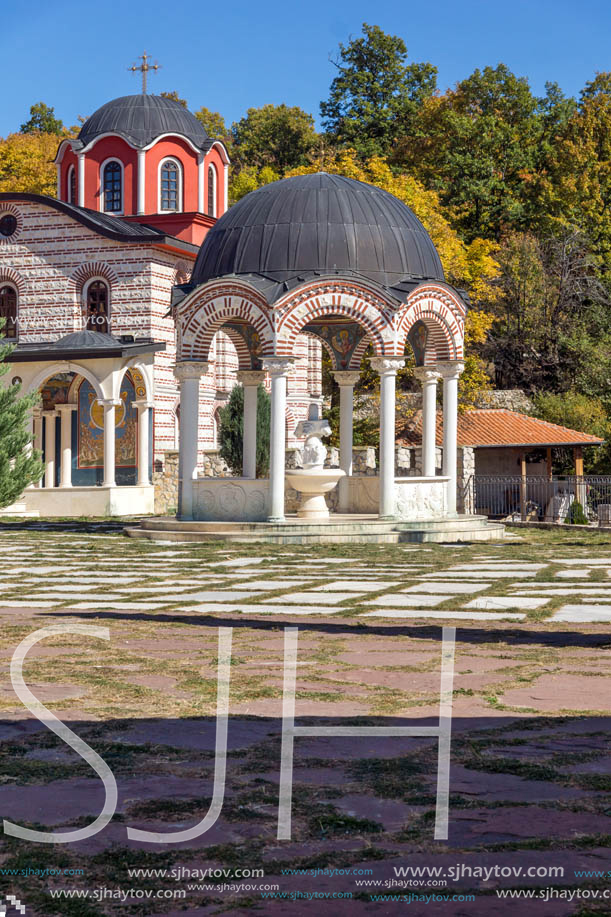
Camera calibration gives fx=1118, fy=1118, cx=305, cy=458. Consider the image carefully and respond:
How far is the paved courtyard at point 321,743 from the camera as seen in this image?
343cm

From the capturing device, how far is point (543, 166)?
45.1 metres

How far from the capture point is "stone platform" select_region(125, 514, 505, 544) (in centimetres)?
1873

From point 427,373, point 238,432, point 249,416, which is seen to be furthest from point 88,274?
point 427,373

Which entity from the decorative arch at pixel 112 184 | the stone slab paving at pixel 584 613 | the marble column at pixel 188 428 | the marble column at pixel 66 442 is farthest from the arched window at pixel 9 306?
the stone slab paving at pixel 584 613

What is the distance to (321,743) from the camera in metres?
5.05

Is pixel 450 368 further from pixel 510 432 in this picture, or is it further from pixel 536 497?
pixel 510 432

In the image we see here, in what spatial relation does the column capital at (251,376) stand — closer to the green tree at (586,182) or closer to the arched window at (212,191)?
the arched window at (212,191)

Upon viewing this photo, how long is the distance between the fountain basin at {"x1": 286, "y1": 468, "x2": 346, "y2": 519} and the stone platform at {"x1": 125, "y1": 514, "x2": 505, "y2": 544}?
11.7 inches

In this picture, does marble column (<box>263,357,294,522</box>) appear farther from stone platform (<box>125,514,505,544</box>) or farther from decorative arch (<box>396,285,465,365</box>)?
decorative arch (<box>396,285,465,365</box>)

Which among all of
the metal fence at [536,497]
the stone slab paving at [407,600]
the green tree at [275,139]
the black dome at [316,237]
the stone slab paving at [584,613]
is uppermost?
the green tree at [275,139]

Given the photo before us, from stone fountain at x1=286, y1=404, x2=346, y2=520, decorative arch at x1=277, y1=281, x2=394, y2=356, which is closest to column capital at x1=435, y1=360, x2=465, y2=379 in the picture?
decorative arch at x1=277, y1=281, x2=394, y2=356

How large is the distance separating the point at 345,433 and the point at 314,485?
10.5 feet

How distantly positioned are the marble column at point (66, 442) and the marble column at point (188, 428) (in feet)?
35.4

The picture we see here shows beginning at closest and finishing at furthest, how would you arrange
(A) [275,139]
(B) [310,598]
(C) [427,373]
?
(B) [310,598], (C) [427,373], (A) [275,139]
